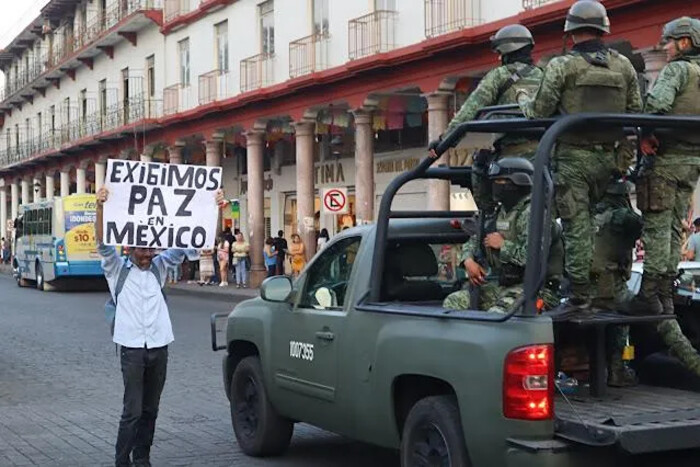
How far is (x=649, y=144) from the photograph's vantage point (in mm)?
6246

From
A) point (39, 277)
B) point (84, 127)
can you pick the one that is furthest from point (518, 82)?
point (84, 127)

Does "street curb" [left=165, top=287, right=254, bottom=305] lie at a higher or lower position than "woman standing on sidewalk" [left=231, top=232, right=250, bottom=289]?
lower

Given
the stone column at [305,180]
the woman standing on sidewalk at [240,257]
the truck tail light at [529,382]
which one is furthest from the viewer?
the woman standing on sidewalk at [240,257]

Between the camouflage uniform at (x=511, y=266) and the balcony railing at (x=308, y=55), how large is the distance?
21.5 metres

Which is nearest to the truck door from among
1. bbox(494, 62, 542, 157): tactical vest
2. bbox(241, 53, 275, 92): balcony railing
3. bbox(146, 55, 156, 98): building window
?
bbox(494, 62, 542, 157): tactical vest

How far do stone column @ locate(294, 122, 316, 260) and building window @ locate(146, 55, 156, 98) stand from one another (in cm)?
1239

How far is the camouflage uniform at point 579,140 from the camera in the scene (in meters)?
5.89

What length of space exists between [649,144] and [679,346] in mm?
1191

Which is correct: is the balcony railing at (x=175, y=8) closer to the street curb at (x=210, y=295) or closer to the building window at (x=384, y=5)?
the street curb at (x=210, y=295)

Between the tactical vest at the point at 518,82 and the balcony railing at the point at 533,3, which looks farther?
the balcony railing at the point at 533,3

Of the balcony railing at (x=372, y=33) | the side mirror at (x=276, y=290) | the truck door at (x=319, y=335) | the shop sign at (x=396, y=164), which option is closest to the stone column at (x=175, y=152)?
the shop sign at (x=396, y=164)

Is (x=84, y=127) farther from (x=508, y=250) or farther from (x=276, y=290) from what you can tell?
(x=508, y=250)

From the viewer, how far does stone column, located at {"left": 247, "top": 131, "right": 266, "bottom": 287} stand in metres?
30.5

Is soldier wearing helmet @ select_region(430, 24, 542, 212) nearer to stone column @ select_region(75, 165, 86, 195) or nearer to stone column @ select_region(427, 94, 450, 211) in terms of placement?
stone column @ select_region(427, 94, 450, 211)
